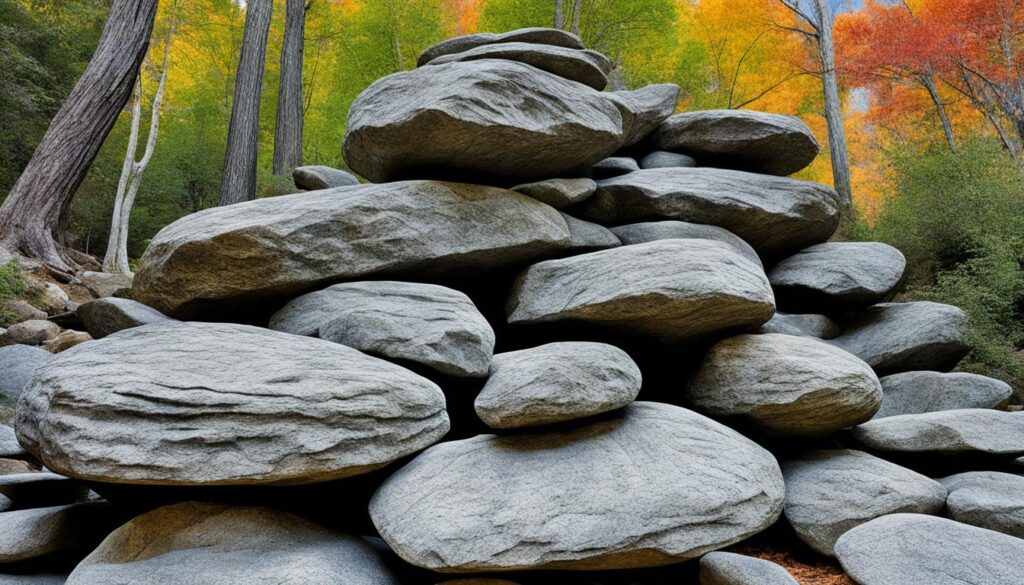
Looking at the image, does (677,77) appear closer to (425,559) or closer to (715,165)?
(715,165)

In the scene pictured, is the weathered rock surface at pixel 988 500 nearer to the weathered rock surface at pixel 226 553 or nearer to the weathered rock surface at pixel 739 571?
the weathered rock surface at pixel 739 571

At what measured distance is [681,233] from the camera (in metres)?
5.41

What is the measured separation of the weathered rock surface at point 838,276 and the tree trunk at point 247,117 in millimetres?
7893

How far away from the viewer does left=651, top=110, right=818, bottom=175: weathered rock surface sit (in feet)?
20.2

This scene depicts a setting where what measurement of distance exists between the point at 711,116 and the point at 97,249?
1886 cm

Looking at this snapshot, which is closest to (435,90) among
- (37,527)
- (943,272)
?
(37,527)

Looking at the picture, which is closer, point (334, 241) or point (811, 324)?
point (334, 241)

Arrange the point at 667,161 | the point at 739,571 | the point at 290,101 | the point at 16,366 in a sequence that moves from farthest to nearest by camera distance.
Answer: the point at 290,101
the point at 667,161
the point at 16,366
the point at 739,571

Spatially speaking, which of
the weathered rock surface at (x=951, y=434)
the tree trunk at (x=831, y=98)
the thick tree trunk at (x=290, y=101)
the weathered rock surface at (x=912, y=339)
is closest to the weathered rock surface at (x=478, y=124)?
the weathered rock surface at (x=912, y=339)

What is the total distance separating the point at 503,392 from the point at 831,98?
15.3 meters

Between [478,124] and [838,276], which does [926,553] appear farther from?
[478,124]

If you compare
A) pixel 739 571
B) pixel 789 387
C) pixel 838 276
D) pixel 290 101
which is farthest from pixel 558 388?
pixel 290 101

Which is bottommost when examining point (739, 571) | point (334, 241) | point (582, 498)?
point (739, 571)

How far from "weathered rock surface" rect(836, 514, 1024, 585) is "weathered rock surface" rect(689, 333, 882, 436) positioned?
77 cm
